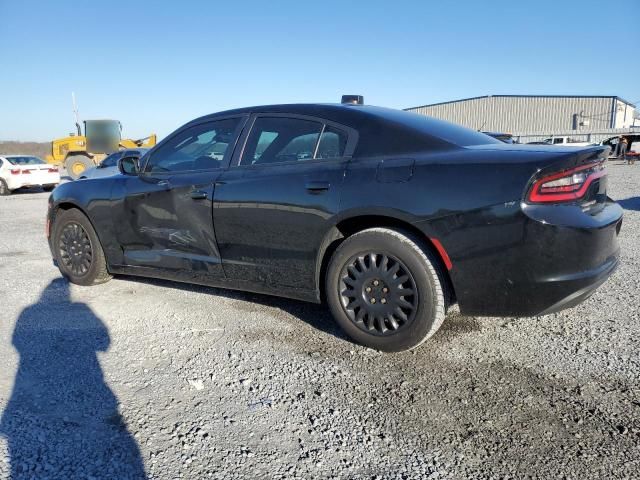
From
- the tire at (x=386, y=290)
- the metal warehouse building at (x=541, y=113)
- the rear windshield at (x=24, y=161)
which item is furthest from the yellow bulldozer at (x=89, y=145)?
the metal warehouse building at (x=541, y=113)

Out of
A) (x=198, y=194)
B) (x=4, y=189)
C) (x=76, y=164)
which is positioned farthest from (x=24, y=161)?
(x=198, y=194)

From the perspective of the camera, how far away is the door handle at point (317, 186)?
2818mm

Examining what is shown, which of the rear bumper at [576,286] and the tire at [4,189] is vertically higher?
the rear bumper at [576,286]

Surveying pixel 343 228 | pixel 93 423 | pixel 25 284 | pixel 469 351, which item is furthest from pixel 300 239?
pixel 25 284

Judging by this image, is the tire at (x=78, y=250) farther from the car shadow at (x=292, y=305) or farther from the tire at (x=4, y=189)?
the tire at (x=4, y=189)

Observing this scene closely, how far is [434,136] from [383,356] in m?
1.39

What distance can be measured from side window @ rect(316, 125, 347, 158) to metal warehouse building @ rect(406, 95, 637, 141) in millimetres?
36717

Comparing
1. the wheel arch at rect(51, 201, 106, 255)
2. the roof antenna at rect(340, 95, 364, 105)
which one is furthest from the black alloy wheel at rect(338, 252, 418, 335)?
the wheel arch at rect(51, 201, 106, 255)

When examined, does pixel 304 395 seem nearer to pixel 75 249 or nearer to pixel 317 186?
pixel 317 186

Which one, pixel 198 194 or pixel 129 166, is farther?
pixel 129 166

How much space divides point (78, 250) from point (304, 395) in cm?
300

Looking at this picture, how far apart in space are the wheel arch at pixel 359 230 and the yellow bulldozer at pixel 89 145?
19037 mm

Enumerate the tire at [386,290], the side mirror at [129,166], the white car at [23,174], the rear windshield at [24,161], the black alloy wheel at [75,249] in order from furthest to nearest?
the rear windshield at [24,161]
the white car at [23,174]
the black alloy wheel at [75,249]
the side mirror at [129,166]
the tire at [386,290]

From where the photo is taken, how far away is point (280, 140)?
3180 mm
